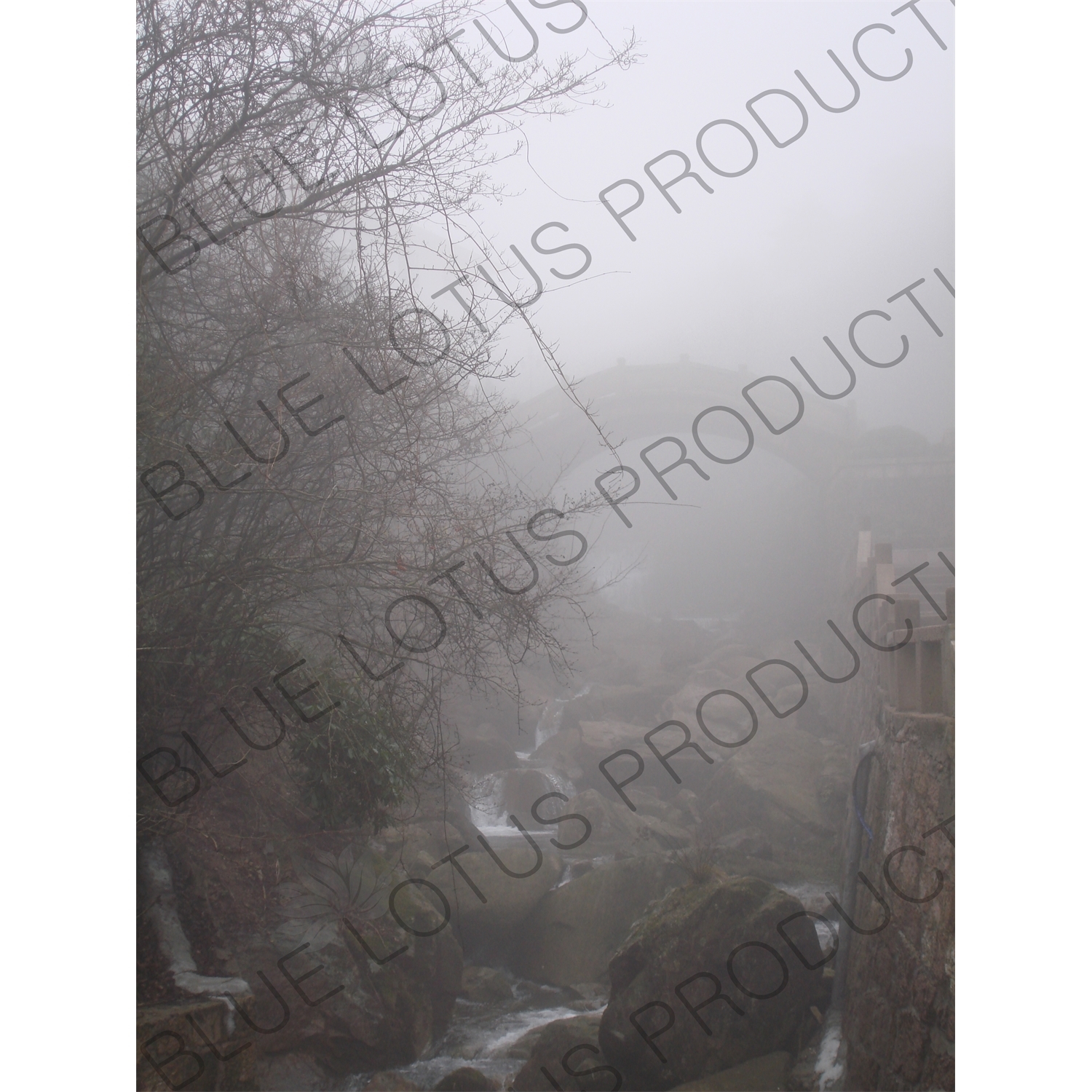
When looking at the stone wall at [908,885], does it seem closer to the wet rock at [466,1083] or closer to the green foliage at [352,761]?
the wet rock at [466,1083]

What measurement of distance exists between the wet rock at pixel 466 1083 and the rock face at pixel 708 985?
581 mm

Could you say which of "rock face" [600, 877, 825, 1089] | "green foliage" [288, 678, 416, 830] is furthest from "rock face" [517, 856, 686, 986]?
"green foliage" [288, 678, 416, 830]

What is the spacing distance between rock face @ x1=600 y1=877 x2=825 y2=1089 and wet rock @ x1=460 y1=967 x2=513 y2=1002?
1.16 metres

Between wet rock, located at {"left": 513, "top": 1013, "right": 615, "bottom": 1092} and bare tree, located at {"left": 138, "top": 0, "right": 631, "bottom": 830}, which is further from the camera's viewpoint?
wet rock, located at {"left": 513, "top": 1013, "right": 615, "bottom": 1092}

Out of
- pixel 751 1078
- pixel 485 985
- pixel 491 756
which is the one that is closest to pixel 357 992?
pixel 485 985

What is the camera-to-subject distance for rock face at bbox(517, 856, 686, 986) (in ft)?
16.7

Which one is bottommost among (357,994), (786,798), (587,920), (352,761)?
(786,798)

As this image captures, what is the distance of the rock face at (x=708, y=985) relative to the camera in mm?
3639

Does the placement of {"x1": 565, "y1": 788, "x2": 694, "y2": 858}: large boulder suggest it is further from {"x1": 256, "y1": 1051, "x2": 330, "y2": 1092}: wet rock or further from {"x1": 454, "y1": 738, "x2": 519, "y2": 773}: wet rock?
{"x1": 256, "y1": 1051, "x2": 330, "y2": 1092}: wet rock

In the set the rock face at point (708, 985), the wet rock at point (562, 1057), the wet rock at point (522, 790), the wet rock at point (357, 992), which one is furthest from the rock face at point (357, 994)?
the wet rock at point (522, 790)

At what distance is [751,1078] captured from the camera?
357 centimetres

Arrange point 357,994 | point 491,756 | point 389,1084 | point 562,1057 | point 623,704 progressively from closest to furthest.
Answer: point 389,1084 → point 357,994 → point 562,1057 → point 491,756 → point 623,704

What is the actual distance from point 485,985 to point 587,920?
825 millimetres

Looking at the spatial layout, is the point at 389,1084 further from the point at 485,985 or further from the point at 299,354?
the point at 299,354
